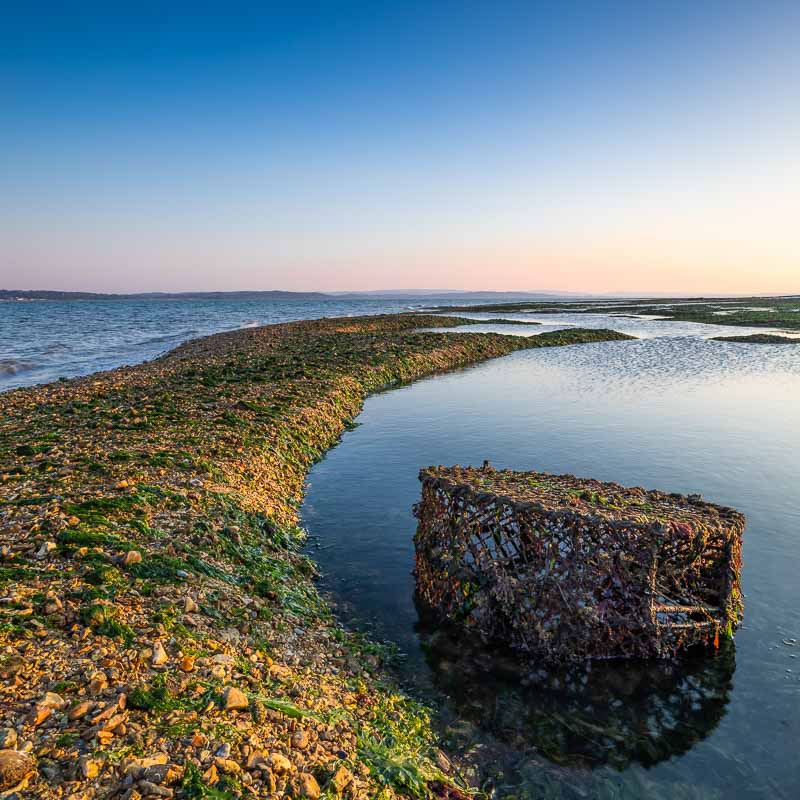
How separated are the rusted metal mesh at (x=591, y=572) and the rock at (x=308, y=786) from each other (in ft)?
13.3

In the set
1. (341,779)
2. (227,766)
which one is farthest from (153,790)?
(341,779)

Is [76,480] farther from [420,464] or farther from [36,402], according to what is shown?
[36,402]

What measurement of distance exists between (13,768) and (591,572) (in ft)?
22.1

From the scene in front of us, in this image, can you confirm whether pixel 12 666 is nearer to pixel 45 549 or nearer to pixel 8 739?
pixel 8 739

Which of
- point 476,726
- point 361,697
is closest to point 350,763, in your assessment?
point 361,697

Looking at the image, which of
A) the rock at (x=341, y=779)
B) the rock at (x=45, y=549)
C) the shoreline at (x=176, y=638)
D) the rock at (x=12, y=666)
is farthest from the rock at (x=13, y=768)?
the rock at (x=45, y=549)

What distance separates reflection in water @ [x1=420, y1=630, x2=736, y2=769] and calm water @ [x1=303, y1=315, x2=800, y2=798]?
0.02 metres

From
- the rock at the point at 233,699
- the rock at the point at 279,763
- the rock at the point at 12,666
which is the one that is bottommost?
the rock at the point at 279,763

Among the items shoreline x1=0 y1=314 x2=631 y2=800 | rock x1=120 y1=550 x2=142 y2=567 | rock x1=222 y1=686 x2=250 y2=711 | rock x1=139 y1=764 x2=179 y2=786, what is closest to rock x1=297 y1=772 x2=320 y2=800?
shoreline x1=0 y1=314 x2=631 y2=800

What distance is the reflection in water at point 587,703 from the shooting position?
6.49 meters

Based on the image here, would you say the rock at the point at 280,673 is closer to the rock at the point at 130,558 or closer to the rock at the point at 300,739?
the rock at the point at 300,739

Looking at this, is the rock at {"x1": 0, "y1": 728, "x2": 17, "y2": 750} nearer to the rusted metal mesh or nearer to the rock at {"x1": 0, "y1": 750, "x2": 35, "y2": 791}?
the rock at {"x1": 0, "y1": 750, "x2": 35, "y2": 791}

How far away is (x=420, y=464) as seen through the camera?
17203 millimetres

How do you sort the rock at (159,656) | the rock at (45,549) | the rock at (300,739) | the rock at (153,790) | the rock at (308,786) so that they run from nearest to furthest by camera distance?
1. the rock at (153,790)
2. the rock at (308,786)
3. the rock at (300,739)
4. the rock at (159,656)
5. the rock at (45,549)
